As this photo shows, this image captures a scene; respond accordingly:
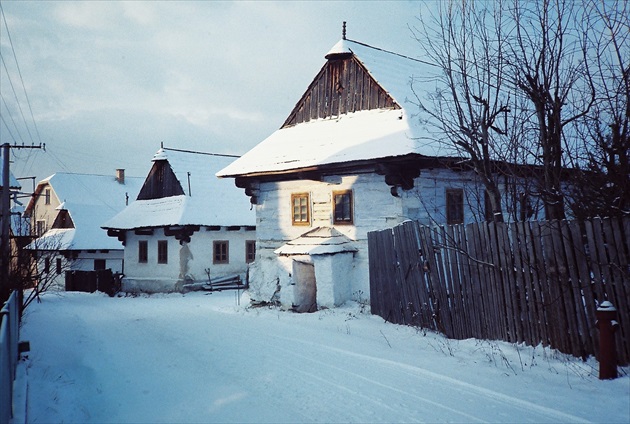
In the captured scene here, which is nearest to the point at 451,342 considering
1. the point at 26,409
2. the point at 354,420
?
the point at 354,420

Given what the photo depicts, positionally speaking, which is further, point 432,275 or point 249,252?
point 249,252

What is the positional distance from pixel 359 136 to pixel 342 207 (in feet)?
6.94

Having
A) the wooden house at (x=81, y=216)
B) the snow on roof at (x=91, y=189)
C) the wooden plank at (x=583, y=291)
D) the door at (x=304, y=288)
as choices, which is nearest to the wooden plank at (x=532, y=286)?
the wooden plank at (x=583, y=291)

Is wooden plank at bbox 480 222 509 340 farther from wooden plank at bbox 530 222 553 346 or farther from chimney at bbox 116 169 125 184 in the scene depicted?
chimney at bbox 116 169 125 184

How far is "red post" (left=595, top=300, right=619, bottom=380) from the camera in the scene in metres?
5.34

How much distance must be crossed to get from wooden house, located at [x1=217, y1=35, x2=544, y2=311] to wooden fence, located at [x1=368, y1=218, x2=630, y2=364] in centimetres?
332

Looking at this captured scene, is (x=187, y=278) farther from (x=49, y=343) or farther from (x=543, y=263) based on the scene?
(x=543, y=263)

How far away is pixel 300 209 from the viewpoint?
50.4ft

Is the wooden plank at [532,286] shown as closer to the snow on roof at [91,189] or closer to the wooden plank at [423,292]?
the wooden plank at [423,292]

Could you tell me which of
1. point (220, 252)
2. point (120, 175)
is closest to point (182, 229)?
point (220, 252)

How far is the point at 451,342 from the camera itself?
782 cm

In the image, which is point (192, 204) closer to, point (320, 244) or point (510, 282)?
point (320, 244)

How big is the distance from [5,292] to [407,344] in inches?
318

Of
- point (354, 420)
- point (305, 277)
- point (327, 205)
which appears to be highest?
point (327, 205)
